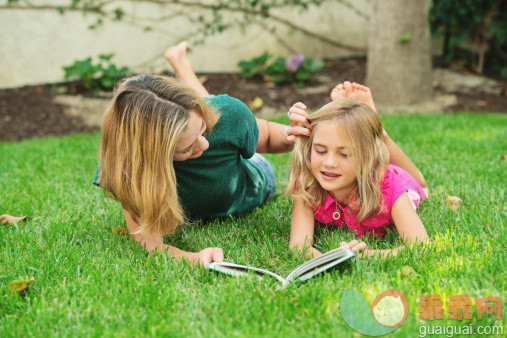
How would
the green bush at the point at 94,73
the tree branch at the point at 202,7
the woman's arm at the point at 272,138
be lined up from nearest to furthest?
the woman's arm at the point at 272,138, the green bush at the point at 94,73, the tree branch at the point at 202,7

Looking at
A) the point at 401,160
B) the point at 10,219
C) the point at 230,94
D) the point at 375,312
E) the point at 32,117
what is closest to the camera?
the point at 375,312

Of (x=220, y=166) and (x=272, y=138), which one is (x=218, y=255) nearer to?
(x=220, y=166)

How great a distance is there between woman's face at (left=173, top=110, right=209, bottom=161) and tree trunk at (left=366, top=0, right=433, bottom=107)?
185 inches

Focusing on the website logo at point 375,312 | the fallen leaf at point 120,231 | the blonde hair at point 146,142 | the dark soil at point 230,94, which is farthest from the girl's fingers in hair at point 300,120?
the dark soil at point 230,94

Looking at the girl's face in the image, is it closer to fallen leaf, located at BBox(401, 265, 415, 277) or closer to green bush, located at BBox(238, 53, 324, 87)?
fallen leaf, located at BBox(401, 265, 415, 277)

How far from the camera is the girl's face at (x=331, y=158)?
237 cm

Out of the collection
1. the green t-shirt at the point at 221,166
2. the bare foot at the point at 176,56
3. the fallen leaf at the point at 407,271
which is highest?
the bare foot at the point at 176,56

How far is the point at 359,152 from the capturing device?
2.37m

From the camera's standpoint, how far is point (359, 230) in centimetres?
257

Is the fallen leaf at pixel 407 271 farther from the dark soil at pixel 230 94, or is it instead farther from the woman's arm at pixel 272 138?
the dark soil at pixel 230 94

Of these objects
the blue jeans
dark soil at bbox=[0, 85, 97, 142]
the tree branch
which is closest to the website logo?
the blue jeans

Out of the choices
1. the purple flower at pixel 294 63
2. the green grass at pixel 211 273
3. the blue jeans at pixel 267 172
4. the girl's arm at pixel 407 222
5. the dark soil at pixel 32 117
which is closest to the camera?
the green grass at pixel 211 273

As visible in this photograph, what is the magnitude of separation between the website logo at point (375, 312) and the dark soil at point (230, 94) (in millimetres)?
4822

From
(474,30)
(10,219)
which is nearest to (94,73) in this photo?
(10,219)
